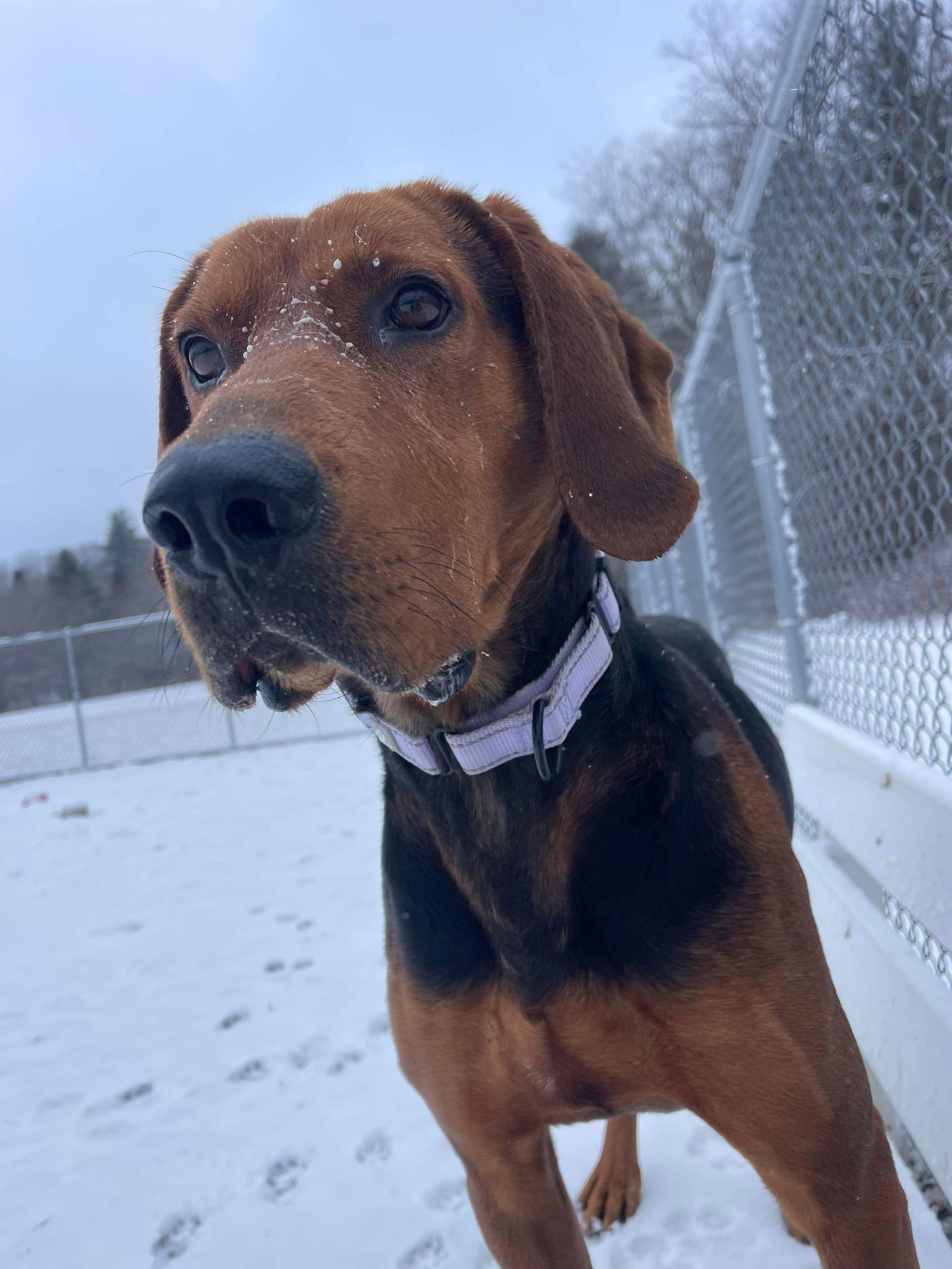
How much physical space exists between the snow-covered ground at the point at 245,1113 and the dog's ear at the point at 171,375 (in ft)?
7.79

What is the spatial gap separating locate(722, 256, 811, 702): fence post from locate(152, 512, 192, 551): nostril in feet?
10.1

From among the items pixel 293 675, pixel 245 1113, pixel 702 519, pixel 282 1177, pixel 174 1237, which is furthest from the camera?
pixel 702 519

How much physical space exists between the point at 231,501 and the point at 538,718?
32.2 inches

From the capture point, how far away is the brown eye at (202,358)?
2104mm

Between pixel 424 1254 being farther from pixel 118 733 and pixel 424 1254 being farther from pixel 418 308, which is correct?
pixel 118 733

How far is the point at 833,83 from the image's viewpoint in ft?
8.38

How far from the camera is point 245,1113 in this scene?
334 cm

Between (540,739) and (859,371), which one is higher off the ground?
(859,371)

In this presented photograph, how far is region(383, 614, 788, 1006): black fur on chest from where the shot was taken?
5.98 feet

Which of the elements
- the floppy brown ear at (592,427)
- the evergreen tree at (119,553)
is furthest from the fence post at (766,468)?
the evergreen tree at (119,553)

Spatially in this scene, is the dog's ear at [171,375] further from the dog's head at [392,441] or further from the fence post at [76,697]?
the fence post at [76,697]

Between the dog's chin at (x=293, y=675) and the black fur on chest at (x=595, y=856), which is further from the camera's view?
the black fur on chest at (x=595, y=856)

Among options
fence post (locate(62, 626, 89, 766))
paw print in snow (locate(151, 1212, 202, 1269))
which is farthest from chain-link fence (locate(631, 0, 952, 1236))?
fence post (locate(62, 626, 89, 766))

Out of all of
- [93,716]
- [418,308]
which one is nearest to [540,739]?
[418,308]
